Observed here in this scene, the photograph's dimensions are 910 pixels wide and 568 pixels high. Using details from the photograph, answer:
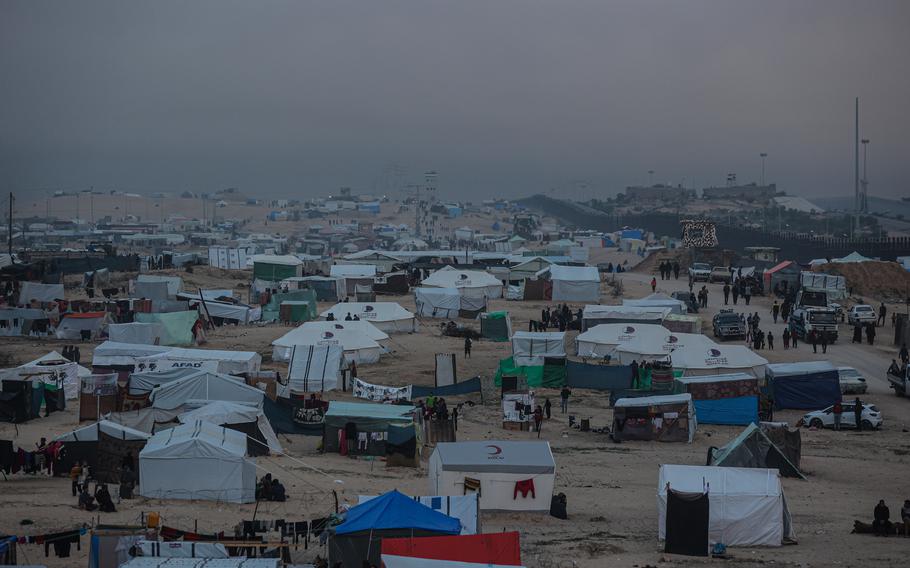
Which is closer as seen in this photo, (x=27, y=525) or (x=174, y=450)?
(x=27, y=525)

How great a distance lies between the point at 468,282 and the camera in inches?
1651

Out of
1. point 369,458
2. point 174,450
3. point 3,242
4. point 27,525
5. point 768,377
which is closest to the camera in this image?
point 27,525

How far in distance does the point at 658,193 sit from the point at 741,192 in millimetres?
14488

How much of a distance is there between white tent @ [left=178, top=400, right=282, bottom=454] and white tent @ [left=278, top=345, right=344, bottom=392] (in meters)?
6.38

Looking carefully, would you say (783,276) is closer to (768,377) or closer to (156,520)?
(768,377)

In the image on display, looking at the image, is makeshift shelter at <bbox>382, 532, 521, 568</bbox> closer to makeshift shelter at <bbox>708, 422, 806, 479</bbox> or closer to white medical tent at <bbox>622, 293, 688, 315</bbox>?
makeshift shelter at <bbox>708, 422, 806, 479</bbox>

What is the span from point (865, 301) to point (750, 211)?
120m

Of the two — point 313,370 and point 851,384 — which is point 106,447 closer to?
point 313,370

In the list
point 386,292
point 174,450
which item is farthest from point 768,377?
point 386,292

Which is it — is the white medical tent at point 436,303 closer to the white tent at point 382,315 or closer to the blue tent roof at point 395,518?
the white tent at point 382,315

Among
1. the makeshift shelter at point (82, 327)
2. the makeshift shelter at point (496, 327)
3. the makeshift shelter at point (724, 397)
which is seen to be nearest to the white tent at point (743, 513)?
the makeshift shelter at point (724, 397)

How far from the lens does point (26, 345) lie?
30.0 metres

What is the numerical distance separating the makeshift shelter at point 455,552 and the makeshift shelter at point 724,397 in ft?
38.2

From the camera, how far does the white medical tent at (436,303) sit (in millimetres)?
37594
